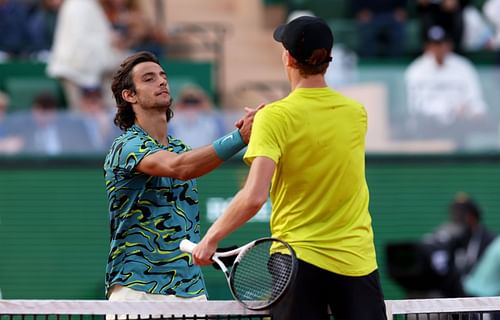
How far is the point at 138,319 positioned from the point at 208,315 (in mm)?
328

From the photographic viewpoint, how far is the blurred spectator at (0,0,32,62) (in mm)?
16266

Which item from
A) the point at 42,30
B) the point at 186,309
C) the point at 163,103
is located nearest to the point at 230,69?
the point at 42,30

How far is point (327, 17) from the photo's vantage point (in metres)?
17.6

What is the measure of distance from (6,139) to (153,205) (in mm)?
8226

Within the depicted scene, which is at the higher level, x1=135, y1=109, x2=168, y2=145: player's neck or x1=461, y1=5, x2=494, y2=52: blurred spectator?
x1=135, y1=109, x2=168, y2=145: player's neck

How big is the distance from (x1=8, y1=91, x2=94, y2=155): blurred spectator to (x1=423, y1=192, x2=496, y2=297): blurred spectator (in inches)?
154

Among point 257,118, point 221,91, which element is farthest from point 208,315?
point 221,91

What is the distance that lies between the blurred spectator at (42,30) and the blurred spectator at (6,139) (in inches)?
68.5

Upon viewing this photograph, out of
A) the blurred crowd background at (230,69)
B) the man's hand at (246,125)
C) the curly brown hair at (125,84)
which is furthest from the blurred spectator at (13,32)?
the man's hand at (246,125)

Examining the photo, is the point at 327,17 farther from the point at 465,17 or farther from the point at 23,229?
the point at 23,229

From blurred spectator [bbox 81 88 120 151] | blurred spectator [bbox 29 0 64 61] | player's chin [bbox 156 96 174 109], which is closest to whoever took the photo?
player's chin [bbox 156 96 174 109]

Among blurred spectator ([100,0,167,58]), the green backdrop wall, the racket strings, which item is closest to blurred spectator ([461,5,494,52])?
the green backdrop wall

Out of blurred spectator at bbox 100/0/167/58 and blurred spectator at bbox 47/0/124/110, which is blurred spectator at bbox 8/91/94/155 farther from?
blurred spectator at bbox 100/0/167/58

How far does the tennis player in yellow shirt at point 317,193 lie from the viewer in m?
5.88
